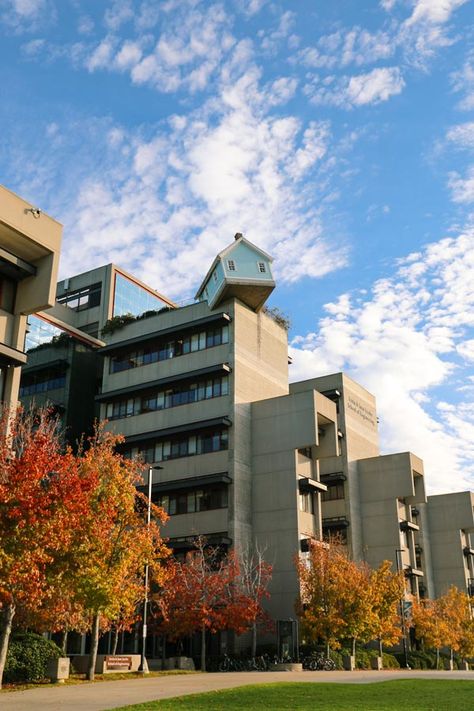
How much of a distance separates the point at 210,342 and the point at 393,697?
142 feet

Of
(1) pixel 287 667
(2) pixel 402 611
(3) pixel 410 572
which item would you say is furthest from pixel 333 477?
(1) pixel 287 667

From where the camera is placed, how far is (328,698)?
70.5 ft

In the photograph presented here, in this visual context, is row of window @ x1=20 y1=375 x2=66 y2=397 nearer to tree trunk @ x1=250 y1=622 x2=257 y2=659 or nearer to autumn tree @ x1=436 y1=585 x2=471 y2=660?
tree trunk @ x1=250 y1=622 x2=257 y2=659

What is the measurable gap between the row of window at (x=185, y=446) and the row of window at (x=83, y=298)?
2357cm

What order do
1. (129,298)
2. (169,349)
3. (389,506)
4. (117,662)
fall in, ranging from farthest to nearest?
(129,298), (389,506), (169,349), (117,662)

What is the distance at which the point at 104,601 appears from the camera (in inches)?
1166

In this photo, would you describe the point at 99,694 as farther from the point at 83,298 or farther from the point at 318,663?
the point at 83,298

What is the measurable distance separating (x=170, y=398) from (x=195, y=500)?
953 centimetres

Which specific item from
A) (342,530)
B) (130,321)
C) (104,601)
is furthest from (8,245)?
(342,530)

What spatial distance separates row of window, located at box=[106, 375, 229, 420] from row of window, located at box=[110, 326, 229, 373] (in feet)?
Result: 10.1

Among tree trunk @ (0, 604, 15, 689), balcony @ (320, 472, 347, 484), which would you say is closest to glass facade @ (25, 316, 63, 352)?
balcony @ (320, 472, 347, 484)

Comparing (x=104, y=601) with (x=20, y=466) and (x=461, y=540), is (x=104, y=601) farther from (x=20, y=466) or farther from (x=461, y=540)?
(x=461, y=540)

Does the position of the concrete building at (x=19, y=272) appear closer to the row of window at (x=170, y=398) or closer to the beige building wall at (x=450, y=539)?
the row of window at (x=170, y=398)

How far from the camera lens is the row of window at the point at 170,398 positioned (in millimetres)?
61406
